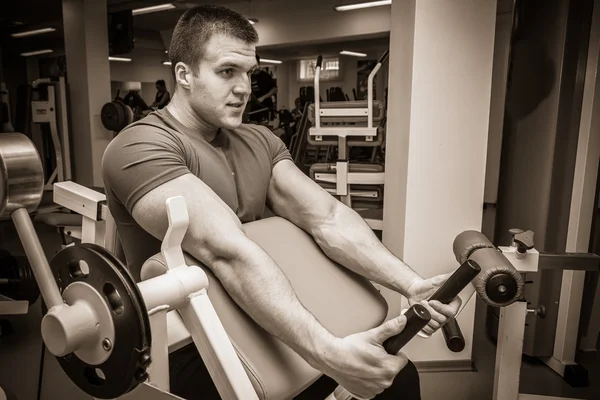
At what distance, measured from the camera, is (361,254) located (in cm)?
126

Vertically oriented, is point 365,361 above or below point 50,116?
below

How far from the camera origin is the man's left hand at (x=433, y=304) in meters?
0.91

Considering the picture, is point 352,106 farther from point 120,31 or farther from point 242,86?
point 120,31

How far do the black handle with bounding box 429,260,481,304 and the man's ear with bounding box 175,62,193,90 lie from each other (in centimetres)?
79

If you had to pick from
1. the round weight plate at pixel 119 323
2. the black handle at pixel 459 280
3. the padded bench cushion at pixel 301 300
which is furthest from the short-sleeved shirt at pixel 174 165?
the black handle at pixel 459 280

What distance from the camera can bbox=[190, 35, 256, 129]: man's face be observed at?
113 centimetres

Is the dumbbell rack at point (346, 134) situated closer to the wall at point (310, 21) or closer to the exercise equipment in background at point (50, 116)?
the exercise equipment in background at point (50, 116)

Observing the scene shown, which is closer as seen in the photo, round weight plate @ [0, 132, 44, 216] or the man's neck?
round weight plate @ [0, 132, 44, 216]

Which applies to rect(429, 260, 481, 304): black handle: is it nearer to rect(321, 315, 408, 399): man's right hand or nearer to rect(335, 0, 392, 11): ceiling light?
rect(321, 315, 408, 399): man's right hand

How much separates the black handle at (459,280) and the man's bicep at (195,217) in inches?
16.8

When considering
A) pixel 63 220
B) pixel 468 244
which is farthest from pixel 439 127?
pixel 63 220

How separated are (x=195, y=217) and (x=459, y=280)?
0.53m

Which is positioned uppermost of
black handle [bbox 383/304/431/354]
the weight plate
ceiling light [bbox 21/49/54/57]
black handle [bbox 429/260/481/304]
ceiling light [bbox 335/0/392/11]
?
ceiling light [bbox 335/0/392/11]

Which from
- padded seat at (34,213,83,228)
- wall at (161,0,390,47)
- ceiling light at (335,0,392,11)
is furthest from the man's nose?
wall at (161,0,390,47)
